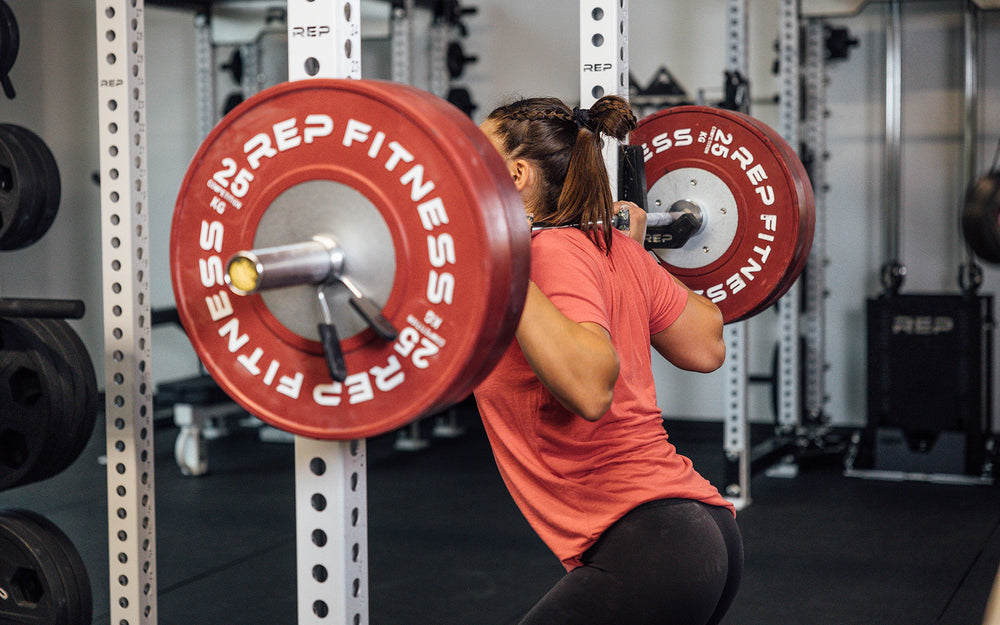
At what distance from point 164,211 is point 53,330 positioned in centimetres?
476

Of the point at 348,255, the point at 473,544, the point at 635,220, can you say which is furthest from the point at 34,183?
the point at 473,544

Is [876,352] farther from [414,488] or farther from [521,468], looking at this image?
[521,468]

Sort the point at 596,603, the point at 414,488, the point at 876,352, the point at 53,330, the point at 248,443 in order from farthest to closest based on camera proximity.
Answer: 1. the point at 248,443
2. the point at 876,352
3. the point at 414,488
4. the point at 53,330
5. the point at 596,603

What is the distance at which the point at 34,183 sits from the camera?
216cm

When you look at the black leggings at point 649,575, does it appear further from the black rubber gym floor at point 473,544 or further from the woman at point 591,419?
the black rubber gym floor at point 473,544

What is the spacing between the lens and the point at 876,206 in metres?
5.60

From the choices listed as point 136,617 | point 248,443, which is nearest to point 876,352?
point 248,443

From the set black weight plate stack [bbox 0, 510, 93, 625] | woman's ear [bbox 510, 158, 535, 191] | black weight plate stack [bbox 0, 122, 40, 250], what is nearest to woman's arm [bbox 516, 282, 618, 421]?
woman's ear [bbox 510, 158, 535, 191]

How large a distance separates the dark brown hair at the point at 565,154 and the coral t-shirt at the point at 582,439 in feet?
0.13

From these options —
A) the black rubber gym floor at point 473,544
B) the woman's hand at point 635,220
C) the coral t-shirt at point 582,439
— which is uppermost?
the woman's hand at point 635,220

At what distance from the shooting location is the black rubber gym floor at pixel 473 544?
119 inches

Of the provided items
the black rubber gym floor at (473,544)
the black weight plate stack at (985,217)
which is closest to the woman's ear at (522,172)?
the black rubber gym floor at (473,544)

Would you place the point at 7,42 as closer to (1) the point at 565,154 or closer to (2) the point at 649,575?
(1) the point at 565,154

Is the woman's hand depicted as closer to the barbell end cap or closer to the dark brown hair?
the dark brown hair
